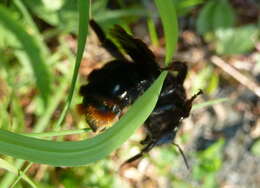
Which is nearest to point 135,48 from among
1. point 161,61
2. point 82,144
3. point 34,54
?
point 82,144

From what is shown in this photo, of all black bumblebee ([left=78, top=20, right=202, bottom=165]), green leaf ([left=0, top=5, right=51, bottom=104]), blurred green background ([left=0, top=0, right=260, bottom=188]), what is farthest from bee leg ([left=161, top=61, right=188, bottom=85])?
green leaf ([left=0, top=5, right=51, bottom=104])

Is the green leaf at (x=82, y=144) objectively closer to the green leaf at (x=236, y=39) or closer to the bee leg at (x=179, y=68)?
the bee leg at (x=179, y=68)

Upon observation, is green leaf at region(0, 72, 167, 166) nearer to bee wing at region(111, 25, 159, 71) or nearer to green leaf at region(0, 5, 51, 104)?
bee wing at region(111, 25, 159, 71)

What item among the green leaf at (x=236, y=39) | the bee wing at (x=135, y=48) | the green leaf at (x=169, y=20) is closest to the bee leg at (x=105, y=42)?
the bee wing at (x=135, y=48)

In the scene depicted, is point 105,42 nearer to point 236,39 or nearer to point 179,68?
point 179,68

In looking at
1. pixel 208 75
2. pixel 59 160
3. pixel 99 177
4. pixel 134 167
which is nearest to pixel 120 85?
pixel 59 160

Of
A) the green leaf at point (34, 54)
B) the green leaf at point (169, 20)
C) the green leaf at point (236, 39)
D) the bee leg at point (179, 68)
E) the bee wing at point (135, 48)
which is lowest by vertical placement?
the green leaf at point (236, 39)
